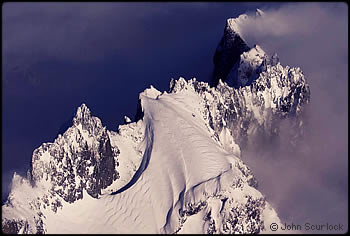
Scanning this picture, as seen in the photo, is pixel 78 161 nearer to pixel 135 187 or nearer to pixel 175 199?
pixel 135 187

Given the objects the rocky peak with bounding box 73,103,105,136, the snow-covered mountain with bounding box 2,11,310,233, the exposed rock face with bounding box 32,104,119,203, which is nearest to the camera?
the snow-covered mountain with bounding box 2,11,310,233

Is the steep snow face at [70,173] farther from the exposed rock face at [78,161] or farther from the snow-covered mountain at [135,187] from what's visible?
the snow-covered mountain at [135,187]

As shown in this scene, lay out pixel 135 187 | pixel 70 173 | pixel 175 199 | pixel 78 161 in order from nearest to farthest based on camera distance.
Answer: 1. pixel 175 199
2. pixel 70 173
3. pixel 78 161
4. pixel 135 187

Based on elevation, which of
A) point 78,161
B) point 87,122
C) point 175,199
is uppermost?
point 87,122

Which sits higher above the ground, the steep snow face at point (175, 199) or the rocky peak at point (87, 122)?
the rocky peak at point (87, 122)

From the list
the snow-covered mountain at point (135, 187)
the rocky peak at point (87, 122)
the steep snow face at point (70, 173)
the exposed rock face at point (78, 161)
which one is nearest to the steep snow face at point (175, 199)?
the snow-covered mountain at point (135, 187)

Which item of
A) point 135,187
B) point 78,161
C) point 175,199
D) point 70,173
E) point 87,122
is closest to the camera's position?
point 175,199

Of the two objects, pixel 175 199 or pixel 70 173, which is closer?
pixel 175 199

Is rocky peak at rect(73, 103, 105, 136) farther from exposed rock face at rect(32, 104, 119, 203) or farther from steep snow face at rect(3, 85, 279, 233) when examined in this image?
steep snow face at rect(3, 85, 279, 233)

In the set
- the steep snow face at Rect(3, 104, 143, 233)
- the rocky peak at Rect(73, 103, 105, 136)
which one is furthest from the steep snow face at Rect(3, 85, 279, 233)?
the rocky peak at Rect(73, 103, 105, 136)

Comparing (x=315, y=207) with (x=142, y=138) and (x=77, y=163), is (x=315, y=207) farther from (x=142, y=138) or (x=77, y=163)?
(x=77, y=163)

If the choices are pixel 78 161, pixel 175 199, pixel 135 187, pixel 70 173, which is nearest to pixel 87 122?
pixel 78 161
